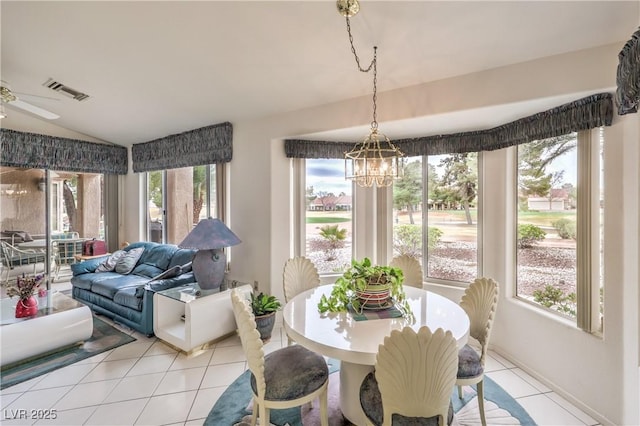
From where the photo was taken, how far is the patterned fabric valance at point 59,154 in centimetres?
406

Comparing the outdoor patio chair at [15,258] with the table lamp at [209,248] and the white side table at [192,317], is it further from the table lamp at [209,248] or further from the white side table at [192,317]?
the table lamp at [209,248]

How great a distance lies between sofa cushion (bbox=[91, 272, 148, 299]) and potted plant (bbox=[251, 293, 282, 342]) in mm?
1564

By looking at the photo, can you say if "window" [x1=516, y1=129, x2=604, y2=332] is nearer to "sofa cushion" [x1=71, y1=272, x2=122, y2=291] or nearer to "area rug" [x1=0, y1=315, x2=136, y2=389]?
"area rug" [x1=0, y1=315, x2=136, y2=389]

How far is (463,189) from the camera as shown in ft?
10.4

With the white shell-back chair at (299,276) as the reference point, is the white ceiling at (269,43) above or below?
above

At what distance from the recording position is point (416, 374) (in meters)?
1.25

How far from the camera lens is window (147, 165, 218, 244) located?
4309mm

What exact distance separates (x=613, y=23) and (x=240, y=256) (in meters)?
3.85

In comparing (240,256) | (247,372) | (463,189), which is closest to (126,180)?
(240,256)

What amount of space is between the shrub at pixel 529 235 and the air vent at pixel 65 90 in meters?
5.22

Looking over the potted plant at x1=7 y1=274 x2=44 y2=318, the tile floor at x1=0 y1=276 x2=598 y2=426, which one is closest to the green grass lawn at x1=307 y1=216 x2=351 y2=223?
the tile floor at x1=0 y1=276 x2=598 y2=426

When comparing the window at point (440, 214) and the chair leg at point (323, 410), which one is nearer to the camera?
the chair leg at point (323, 410)

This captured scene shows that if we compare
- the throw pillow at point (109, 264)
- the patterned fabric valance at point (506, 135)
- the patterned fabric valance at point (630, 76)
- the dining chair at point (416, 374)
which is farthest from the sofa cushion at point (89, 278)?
the patterned fabric valance at point (630, 76)

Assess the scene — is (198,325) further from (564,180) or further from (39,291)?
(564,180)
